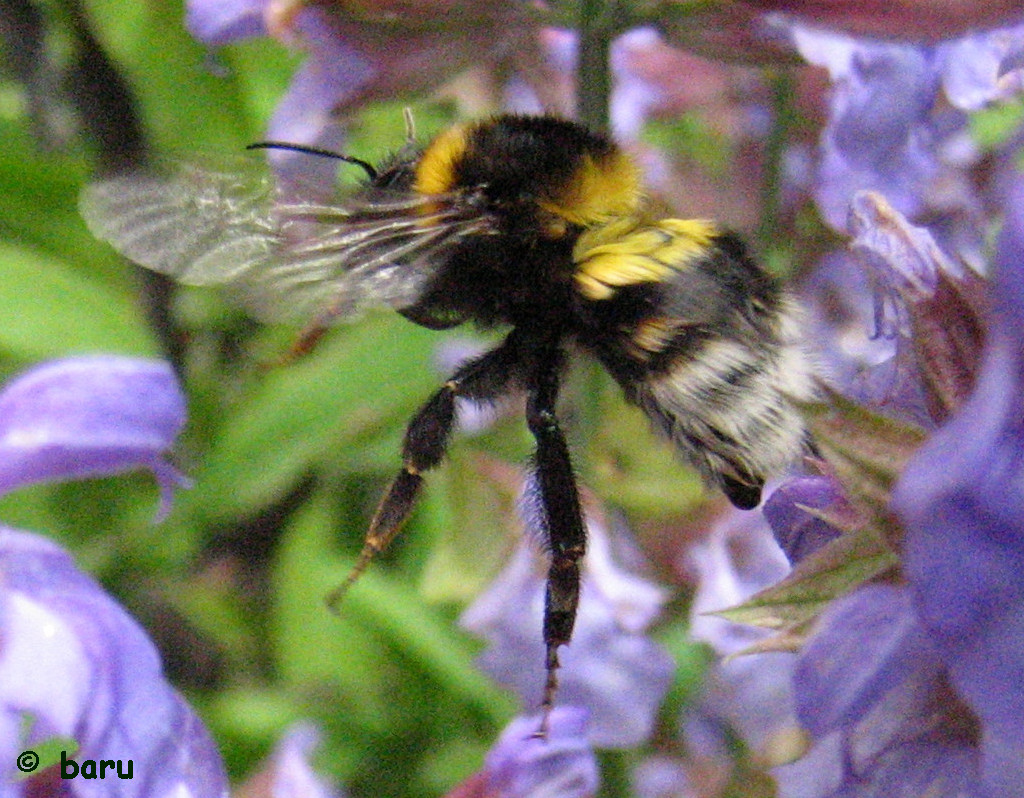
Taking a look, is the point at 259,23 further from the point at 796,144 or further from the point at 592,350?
the point at 796,144

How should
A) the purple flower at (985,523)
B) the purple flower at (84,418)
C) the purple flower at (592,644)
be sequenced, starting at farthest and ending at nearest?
1. the purple flower at (592,644)
2. the purple flower at (84,418)
3. the purple flower at (985,523)

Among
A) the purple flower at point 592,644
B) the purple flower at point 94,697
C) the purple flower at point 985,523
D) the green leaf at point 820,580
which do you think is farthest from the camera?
the purple flower at point 592,644

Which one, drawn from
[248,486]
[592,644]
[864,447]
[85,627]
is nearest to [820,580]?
[864,447]

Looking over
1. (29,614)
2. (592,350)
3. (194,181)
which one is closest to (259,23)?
(194,181)

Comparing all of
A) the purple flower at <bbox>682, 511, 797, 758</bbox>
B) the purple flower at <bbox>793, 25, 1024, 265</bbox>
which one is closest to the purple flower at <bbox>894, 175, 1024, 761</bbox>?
the purple flower at <bbox>793, 25, 1024, 265</bbox>

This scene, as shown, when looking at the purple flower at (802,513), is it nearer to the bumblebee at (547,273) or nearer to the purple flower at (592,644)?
the bumblebee at (547,273)

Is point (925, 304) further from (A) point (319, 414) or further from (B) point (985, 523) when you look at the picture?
(A) point (319, 414)

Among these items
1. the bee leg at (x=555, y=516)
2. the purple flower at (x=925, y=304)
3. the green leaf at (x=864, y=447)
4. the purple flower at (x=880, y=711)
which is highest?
the purple flower at (x=925, y=304)

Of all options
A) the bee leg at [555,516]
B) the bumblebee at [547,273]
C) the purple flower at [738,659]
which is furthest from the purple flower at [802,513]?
the purple flower at [738,659]
